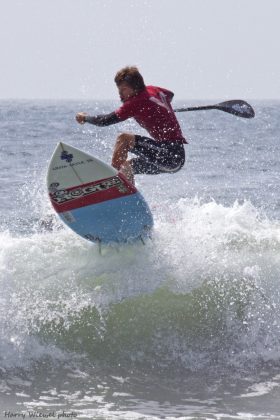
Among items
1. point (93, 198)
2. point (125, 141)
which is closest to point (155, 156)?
point (125, 141)

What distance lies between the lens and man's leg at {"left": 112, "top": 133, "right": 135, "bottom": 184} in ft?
24.0

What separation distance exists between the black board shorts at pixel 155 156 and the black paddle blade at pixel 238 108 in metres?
1.14

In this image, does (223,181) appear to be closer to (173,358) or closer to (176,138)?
(176,138)

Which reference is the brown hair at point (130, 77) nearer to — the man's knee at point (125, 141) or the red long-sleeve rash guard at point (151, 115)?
the red long-sleeve rash guard at point (151, 115)

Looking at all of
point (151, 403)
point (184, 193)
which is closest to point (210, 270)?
point (151, 403)

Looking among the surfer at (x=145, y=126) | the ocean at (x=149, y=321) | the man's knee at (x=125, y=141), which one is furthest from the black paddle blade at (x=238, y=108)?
the man's knee at (x=125, y=141)

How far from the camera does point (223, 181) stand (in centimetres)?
1584

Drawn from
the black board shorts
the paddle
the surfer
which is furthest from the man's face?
the paddle

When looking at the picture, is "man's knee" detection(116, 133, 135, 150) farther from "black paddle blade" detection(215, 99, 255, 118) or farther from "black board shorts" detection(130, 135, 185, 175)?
"black paddle blade" detection(215, 99, 255, 118)

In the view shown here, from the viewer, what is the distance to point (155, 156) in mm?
7566

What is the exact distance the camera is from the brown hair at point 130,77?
23.9ft

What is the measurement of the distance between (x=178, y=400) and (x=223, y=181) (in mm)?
10154

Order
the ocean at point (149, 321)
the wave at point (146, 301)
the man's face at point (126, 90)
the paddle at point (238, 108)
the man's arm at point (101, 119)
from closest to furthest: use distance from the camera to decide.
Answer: the ocean at point (149, 321) < the wave at point (146, 301) < the man's arm at point (101, 119) < the man's face at point (126, 90) < the paddle at point (238, 108)

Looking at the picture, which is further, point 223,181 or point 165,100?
point 223,181
